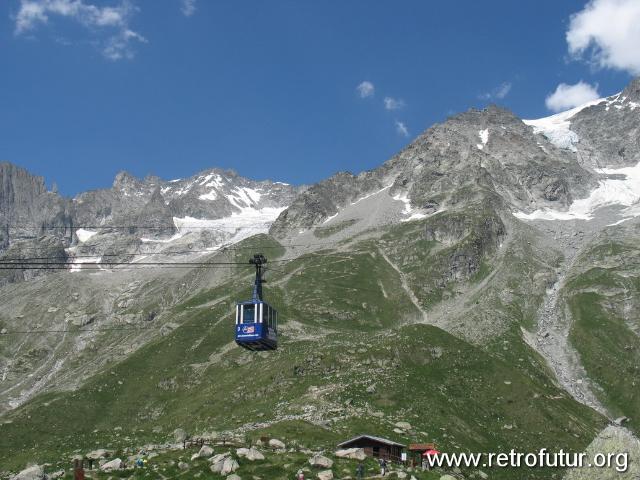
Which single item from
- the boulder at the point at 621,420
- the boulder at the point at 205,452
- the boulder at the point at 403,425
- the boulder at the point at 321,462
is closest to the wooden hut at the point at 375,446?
the boulder at the point at 321,462

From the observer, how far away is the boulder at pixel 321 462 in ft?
188

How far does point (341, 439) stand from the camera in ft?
348

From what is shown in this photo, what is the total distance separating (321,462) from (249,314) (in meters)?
22.7

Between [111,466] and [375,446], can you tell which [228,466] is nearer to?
[111,466]

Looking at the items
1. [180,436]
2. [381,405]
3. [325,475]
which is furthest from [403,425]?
[325,475]

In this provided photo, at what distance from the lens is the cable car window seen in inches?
2995

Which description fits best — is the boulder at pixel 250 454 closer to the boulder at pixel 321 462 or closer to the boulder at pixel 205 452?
the boulder at pixel 205 452

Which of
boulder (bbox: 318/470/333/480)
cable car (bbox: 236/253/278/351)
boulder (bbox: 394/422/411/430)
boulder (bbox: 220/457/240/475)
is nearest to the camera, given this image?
boulder (bbox: 318/470/333/480)

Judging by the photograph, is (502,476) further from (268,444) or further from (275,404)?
(268,444)

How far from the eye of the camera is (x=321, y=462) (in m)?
57.5

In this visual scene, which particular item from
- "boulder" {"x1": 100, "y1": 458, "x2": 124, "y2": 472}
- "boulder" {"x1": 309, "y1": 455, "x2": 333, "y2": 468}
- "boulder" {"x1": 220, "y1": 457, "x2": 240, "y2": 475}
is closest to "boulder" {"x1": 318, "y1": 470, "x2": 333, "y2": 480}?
"boulder" {"x1": 309, "y1": 455, "x2": 333, "y2": 468}

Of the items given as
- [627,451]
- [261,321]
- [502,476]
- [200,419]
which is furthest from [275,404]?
[627,451]

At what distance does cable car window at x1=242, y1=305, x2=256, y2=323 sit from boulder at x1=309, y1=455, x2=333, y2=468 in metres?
Answer: 21.0

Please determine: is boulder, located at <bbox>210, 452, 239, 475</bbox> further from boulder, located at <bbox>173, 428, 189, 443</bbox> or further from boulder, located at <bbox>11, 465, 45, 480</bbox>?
boulder, located at <bbox>173, 428, 189, 443</bbox>
